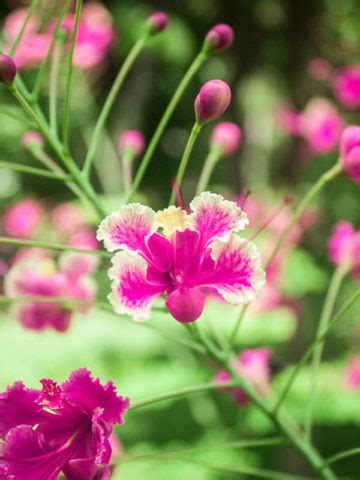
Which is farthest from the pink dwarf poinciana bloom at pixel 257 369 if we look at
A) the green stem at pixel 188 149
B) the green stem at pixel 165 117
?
the green stem at pixel 188 149

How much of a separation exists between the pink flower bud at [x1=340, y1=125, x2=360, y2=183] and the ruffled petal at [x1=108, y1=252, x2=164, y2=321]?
1.28 feet

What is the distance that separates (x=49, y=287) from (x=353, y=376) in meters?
1.14

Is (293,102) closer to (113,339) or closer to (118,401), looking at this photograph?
(113,339)

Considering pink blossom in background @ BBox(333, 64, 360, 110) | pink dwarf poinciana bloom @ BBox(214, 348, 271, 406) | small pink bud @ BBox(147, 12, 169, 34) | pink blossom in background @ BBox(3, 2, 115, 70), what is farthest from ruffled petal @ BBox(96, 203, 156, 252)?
pink blossom in background @ BBox(3, 2, 115, 70)

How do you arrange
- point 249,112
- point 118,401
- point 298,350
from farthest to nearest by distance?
point 249,112, point 298,350, point 118,401

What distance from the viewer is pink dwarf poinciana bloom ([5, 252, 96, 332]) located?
4.66ft

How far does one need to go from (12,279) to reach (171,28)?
96.8 inches

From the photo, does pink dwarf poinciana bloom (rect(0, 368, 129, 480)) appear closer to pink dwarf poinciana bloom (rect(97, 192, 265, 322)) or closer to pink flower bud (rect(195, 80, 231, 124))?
pink dwarf poinciana bloom (rect(97, 192, 265, 322))

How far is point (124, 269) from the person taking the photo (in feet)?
2.63

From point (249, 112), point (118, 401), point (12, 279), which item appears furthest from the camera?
point (249, 112)

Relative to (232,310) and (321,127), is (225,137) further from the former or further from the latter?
(321,127)

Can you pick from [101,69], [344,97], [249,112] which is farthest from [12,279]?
[249,112]

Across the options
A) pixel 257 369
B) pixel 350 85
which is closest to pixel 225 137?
pixel 257 369

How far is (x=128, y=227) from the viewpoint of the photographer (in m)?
0.82
